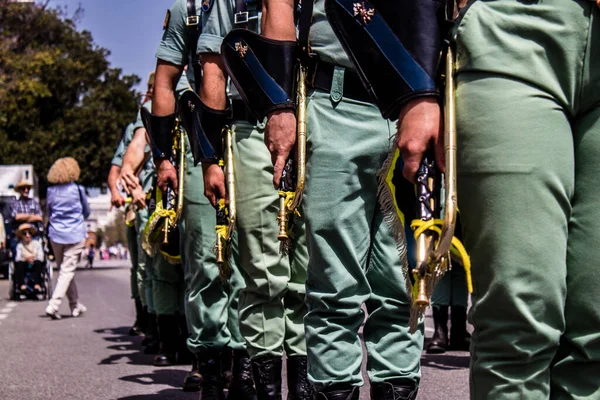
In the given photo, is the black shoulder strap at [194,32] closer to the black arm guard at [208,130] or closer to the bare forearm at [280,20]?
the black arm guard at [208,130]

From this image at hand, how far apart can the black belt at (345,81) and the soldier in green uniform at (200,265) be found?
1.50 metres

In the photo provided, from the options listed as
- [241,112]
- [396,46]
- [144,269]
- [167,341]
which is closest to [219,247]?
[241,112]

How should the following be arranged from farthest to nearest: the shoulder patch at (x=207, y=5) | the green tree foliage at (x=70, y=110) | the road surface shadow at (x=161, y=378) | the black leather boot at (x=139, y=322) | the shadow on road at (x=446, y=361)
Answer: the green tree foliage at (x=70, y=110), the black leather boot at (x=139, y=322), the shadow on road at (x=446, y=361), the road surface shadow at (x=161, y=378), the shoulder patch at (x=207, y=5)

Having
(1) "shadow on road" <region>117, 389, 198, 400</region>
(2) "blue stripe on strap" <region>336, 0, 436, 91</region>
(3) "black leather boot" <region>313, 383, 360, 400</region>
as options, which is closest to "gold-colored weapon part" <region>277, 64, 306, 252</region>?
(3) "black leather boot" <region>313, 383, 360, 400</region>

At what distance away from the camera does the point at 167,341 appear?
290 inches

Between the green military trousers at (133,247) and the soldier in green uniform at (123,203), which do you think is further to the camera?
the green military trousers at (133,247)

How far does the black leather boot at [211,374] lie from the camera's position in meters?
5.15

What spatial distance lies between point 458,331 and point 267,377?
3.42 m

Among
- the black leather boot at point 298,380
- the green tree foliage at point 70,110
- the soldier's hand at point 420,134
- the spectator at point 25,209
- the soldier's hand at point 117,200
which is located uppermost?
the green tree foliage at point 70,110

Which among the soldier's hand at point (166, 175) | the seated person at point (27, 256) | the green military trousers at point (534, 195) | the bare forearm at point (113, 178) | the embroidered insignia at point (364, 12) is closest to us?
the green military trousers at point (534, 195)

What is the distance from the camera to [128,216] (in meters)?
10.1

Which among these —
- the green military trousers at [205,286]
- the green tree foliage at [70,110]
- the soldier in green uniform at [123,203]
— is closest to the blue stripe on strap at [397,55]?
the green military trousers at [205,286]

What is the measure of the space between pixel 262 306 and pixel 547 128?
257cm

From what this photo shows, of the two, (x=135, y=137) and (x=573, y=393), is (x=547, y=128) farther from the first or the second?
(x=135, y=137)
